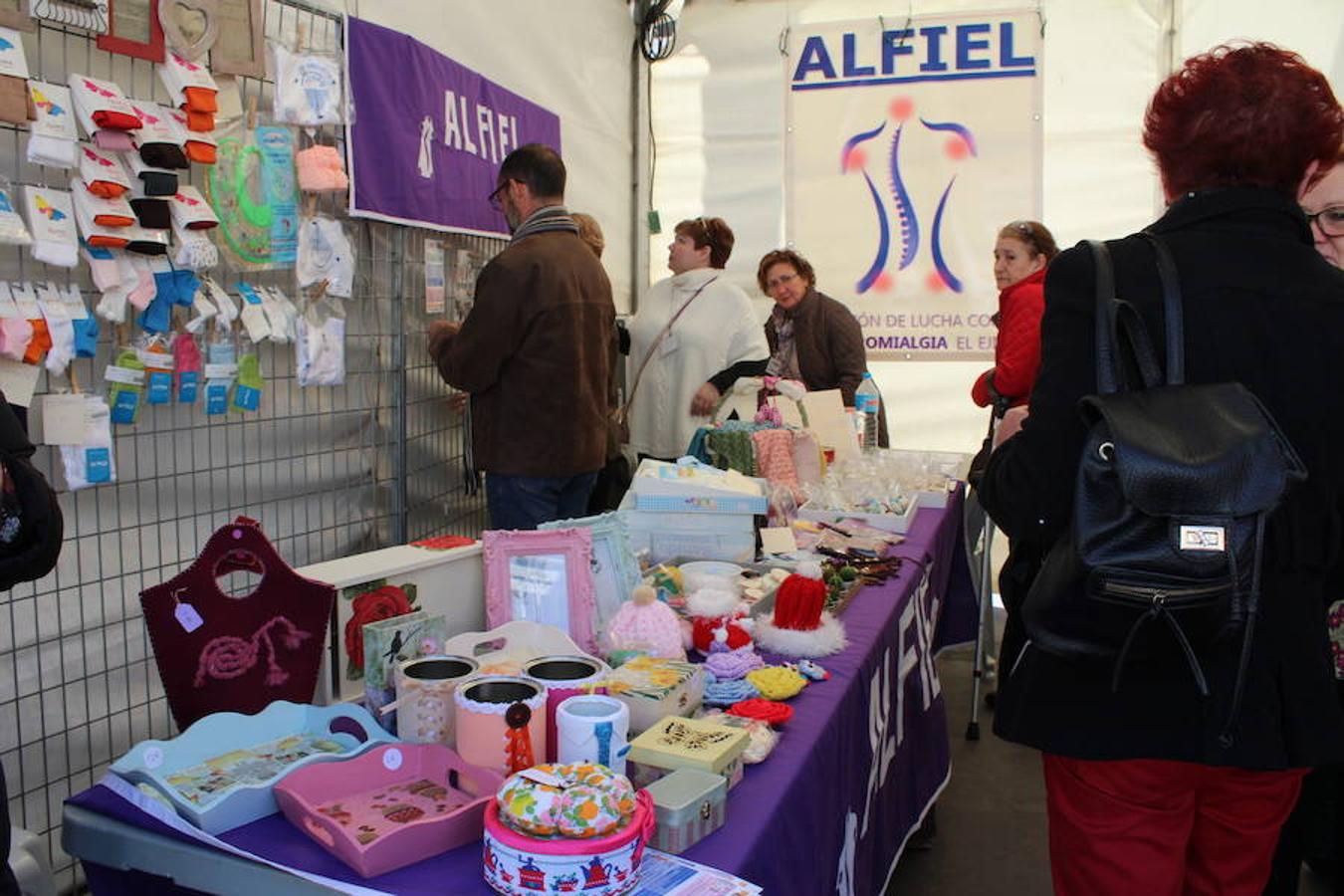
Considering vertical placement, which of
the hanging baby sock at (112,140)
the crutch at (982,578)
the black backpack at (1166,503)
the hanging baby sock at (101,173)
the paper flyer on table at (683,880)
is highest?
the hanging baby sock at (112,140)

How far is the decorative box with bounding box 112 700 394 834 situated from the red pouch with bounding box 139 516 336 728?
0.35ft

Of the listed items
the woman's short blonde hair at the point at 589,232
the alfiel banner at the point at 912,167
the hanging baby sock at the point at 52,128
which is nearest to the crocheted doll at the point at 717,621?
the hanging baby sock at the point at 52,128

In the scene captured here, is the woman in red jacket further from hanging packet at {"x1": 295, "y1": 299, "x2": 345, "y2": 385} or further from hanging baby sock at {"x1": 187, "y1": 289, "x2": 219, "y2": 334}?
hanging baby sock at {"x1": 187, "y1": 289, "x2": 219, "y2": 334}

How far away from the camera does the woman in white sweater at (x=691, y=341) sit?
4.14 metres

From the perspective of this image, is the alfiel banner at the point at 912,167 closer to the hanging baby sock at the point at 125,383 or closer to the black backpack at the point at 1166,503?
the hanging baby sock at the point at 125,383

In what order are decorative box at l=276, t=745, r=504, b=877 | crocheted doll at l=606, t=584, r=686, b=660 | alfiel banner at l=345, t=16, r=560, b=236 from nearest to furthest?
decorative box at l=276, t=745, r=504, b=877, crocheted doll at l=606, t=584, r=686, b=660, alfiel banner at l=345, t=16, r=560, b=236

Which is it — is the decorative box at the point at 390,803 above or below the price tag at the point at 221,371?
below

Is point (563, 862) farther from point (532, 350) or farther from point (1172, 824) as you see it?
point (532, 350)

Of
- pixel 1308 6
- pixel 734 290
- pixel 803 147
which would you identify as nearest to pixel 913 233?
pixel 803 147

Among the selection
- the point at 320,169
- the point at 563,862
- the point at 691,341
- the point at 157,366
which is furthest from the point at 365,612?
the point at 691,341

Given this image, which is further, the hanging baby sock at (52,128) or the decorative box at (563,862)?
the hanging baby sock at (52,128)

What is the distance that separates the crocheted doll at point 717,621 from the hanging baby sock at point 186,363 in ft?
4.23

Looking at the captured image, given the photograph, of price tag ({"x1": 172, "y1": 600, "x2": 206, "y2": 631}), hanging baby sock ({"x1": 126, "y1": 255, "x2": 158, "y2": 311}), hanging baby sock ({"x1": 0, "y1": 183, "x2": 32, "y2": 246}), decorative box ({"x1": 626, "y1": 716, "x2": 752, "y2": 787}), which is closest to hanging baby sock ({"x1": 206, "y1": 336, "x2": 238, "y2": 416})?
hanging baby sock ({"x1": 126, "y1": 255, "x2": 158, "y2": 311})

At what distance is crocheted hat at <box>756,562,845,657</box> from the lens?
5.48ft
